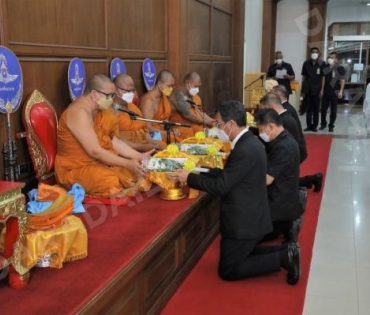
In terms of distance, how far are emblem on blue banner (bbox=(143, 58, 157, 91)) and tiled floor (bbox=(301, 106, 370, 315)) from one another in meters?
2.08

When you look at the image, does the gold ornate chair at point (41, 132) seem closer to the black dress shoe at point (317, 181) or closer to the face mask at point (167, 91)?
the face mask at point (167, 91)

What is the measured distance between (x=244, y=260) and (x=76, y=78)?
1.79m

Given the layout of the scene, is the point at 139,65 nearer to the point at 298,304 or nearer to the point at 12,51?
the point at 12,51

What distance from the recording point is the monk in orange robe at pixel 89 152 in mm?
2908

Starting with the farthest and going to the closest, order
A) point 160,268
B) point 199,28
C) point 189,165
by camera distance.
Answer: point 199,28 < point 189,165 < point 160,268

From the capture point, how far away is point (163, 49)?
5.19 m

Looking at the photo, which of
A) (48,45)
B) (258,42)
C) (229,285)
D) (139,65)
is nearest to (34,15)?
(48,45)

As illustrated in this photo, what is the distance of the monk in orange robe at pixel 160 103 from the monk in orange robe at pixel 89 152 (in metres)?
1.29

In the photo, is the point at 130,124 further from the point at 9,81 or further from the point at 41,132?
the point at 9,81

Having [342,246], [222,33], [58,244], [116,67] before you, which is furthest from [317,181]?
[222,33]

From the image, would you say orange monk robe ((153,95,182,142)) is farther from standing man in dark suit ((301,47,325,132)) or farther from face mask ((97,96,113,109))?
standing man in dark suit ((301,47,325,132))

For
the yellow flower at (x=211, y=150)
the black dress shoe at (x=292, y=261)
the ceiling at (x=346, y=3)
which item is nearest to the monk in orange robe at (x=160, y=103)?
the yellow flower at (x=211, y=150)

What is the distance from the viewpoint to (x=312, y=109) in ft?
29.5

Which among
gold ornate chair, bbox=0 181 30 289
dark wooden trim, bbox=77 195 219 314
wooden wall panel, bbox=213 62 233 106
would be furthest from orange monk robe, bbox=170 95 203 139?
gold ornate chair, bbox=0 181 30 289
